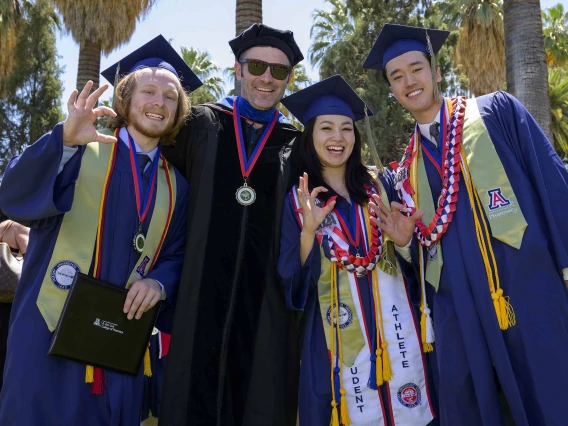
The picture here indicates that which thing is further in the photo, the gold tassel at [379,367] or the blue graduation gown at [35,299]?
the gold tassel at [379,367]

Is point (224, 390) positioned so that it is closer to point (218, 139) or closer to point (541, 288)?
point (218, 139)

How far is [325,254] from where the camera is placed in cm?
351

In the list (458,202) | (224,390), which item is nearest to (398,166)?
(458,202)

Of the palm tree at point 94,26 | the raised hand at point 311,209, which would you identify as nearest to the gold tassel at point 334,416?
the raised hand at point 311,209

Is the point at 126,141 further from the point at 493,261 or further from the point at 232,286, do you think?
the point at 493,261

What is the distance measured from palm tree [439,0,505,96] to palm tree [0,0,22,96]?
13.4m

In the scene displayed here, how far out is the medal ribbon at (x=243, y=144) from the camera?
382cm

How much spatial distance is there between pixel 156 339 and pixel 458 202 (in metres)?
2.05

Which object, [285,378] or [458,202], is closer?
[458,202]

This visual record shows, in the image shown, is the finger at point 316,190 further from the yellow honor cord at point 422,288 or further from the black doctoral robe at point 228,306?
the yellow honor cord at point 422,288

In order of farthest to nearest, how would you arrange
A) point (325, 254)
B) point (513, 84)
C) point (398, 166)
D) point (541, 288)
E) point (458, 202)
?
point (513, 84), point (398, 166), point (325, 254), point (458, 202), point (541, 288)

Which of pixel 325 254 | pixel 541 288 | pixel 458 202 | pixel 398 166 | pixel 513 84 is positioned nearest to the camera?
pixel 541 288

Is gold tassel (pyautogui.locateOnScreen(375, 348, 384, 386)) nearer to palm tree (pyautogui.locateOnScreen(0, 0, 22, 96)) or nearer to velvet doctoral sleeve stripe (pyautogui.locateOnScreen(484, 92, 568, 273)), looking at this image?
velvet doctoral sleeve stripe (pyautogui.locateOnScreen(484, 92, 568, 273))

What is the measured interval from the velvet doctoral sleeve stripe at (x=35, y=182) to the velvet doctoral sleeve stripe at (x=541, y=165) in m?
2.35
